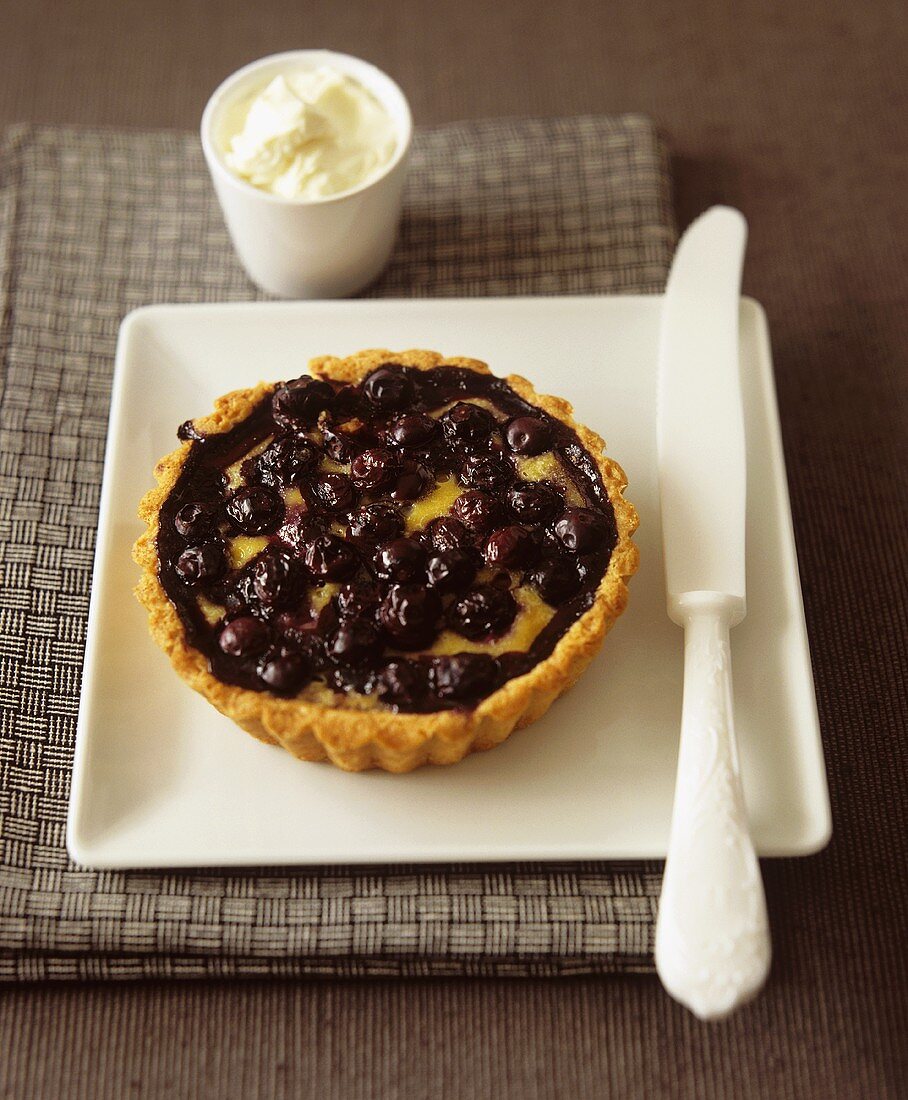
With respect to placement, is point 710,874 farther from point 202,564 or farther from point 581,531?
point 202,564

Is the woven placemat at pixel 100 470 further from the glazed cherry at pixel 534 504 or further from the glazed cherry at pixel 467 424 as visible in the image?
the glazed cherry at pixel 467 424

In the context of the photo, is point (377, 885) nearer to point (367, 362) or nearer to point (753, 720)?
point (753, 720)

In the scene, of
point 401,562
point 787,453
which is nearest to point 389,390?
point 401,562

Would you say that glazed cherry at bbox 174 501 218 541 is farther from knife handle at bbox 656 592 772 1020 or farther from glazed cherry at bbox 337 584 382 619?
knife handle at bbox 656 592 772 1020

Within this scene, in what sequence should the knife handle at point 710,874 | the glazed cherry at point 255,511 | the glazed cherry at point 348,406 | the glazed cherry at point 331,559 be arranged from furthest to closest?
the glazed cherry at point 348,406 → the glazed cherry at point 255,511 → the glazed cherry at point 331,559 → the knife handle at point 710,874

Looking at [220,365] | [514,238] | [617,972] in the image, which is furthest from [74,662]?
[514,238]

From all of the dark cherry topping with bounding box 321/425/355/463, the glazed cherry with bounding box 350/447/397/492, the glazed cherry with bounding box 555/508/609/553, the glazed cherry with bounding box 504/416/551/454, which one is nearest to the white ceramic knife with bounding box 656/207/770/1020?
the glazed cherry with bounding box 555/508/609/553

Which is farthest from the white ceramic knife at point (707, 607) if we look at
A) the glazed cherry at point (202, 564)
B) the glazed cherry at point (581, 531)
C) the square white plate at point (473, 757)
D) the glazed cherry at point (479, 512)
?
the glazed cherry at point (202, 564)

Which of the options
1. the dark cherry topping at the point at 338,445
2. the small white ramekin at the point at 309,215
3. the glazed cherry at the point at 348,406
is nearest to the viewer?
the dark cherry topping at the point at 338,445
